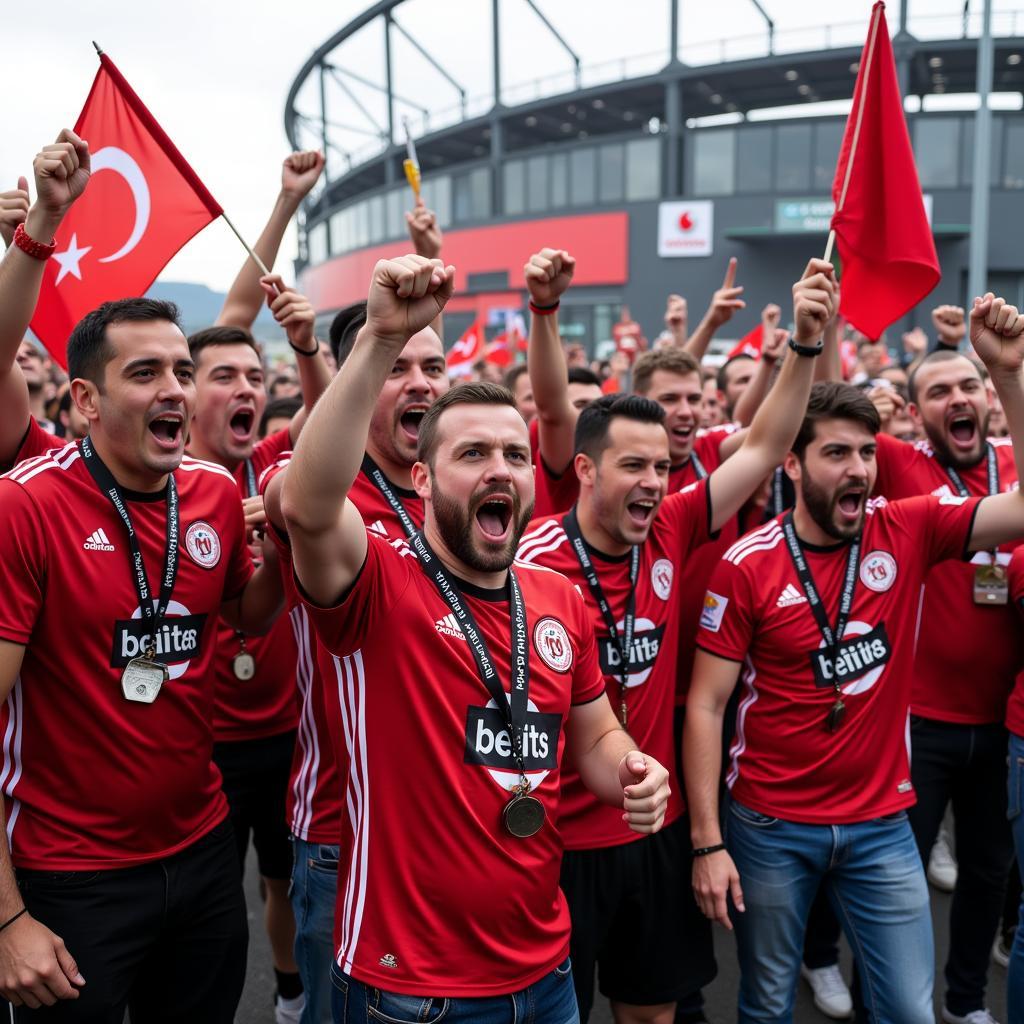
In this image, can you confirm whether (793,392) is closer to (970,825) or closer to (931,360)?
(931,360)

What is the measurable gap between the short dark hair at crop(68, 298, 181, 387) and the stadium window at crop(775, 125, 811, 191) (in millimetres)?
28480

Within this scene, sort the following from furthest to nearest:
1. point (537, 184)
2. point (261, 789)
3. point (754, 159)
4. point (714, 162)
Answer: point (537, 184) → point (714, 162) → point (754, 159) → point (261, 789)

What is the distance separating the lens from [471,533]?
2.32 meters

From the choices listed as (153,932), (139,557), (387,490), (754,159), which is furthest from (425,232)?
(754,159)

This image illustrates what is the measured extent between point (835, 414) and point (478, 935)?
2.22 m

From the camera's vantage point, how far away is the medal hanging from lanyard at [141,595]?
2.61 meters

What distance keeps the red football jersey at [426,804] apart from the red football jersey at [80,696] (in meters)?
0.69

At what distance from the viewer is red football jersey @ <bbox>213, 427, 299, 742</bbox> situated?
3.57 meters

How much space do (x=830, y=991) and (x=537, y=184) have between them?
32.2m

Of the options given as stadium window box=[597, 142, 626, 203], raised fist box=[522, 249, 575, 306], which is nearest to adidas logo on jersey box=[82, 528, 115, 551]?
raised fist box=[522, 249, 575, 306]

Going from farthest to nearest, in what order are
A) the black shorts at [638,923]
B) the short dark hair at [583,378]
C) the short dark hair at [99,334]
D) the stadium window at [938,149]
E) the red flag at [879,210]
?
the stadium window at [938,149] < the short dark hair at [583,378] < the red flag at [879,210] < the black shorts at [638,923] < the short dark hair at [99,334]

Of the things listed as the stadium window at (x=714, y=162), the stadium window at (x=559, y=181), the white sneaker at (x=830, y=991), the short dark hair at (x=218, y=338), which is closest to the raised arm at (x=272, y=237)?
the short dark hair at (x=218, y=338)

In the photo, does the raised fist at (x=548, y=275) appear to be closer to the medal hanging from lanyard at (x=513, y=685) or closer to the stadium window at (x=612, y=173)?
the medal hanging from lanyard at (x=513, y=685)

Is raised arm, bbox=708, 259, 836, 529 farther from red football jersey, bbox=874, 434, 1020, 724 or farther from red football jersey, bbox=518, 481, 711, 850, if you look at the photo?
red football jersey, bbox=874, 434, 1020, 724
